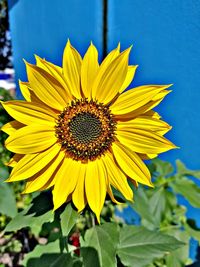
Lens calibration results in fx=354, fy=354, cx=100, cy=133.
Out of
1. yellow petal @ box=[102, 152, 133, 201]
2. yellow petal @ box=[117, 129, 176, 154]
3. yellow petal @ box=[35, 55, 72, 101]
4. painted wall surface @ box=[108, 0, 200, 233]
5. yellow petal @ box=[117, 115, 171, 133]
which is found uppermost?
painted wall surface @ box=[108, 0, 200, 233]

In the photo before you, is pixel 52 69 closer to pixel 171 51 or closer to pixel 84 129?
pixel 84 129

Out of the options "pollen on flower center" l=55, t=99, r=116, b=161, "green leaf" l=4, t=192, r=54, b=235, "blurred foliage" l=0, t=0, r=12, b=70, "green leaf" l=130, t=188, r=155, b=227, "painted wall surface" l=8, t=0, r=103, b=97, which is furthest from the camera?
"blurred foliage" l=0, t=0, r=12, b=70

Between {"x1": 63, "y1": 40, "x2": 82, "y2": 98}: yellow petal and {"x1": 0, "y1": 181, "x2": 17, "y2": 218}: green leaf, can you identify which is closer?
{"x1": 63, "y1": 40, "x2": 82, "y2": 98}: yellow petal

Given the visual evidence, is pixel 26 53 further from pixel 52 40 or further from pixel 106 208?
pixel 106 208

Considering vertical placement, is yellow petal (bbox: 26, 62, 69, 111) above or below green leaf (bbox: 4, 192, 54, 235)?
above

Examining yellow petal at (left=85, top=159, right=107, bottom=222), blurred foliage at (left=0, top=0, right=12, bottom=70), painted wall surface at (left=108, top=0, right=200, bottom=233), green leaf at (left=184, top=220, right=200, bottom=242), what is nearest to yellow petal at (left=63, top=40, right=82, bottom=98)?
yellow petal at (left=85, top=159, right=107, bottom=222)

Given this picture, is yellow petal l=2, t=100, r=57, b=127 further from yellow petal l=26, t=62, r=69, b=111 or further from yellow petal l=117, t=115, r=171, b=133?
yellow petal l=117, t=115, r=171, b=133

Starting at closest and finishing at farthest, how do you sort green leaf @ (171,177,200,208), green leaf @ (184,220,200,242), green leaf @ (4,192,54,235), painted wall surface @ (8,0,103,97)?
1. green leaf @ (4,192,54,235)
2. green leaf @ (171,177,200,208)
3. green leaf @ (184,220,200,242)
4. painted wall surface @ (8,0,103,97)

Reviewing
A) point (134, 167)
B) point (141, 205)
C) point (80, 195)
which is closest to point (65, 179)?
point (80, 195)

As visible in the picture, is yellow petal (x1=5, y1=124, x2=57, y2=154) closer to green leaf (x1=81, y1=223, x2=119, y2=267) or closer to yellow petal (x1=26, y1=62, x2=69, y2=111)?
yellow petal (x1=26, y1=62, x2=69, y2=111)
